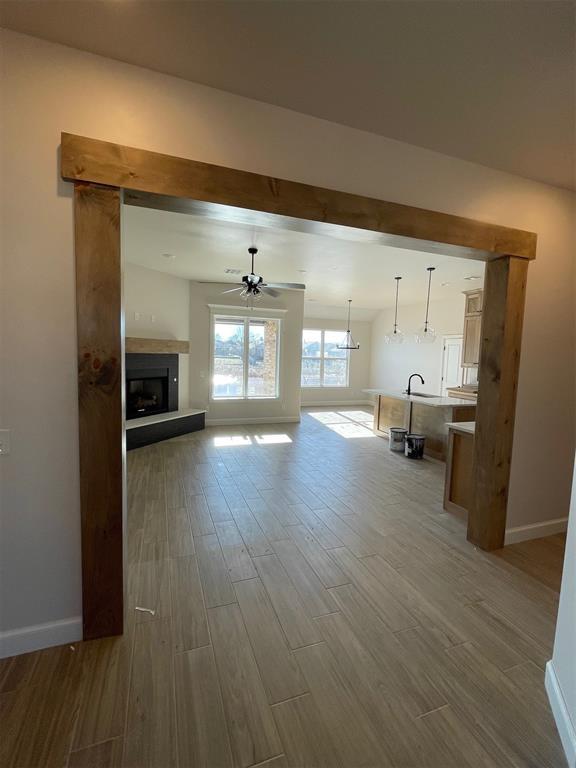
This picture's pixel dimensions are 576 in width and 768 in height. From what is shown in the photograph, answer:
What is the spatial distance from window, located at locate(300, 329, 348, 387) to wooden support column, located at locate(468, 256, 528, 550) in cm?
720

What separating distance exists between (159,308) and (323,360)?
526 centimetres

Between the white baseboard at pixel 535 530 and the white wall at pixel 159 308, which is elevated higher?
the white wall at pixel 159 308

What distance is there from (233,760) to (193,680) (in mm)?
379

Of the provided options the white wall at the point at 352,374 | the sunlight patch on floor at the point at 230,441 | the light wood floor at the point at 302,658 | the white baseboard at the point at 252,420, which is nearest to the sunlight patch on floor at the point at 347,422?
the white baseboard at the point at 252,420

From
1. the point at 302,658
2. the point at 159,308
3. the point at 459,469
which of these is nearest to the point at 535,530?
the point at 459,469

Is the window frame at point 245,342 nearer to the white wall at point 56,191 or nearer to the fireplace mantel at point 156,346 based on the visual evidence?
the fireplace mantel at point 156,346

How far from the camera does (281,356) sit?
740 cm

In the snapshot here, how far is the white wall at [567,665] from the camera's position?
130 cm

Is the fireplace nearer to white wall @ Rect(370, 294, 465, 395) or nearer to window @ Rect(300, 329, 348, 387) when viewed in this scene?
window @ Rect(300, 329, 348, 387)

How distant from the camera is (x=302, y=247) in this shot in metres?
4.23

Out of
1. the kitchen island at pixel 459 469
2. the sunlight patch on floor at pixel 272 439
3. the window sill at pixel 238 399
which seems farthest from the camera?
the window sill at pixel 238 399

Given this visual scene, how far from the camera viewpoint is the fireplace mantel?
525cm

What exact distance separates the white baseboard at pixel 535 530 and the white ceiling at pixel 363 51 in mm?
2785

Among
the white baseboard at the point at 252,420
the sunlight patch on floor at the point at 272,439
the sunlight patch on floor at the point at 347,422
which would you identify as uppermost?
the white baseboard at the point at 252,420
